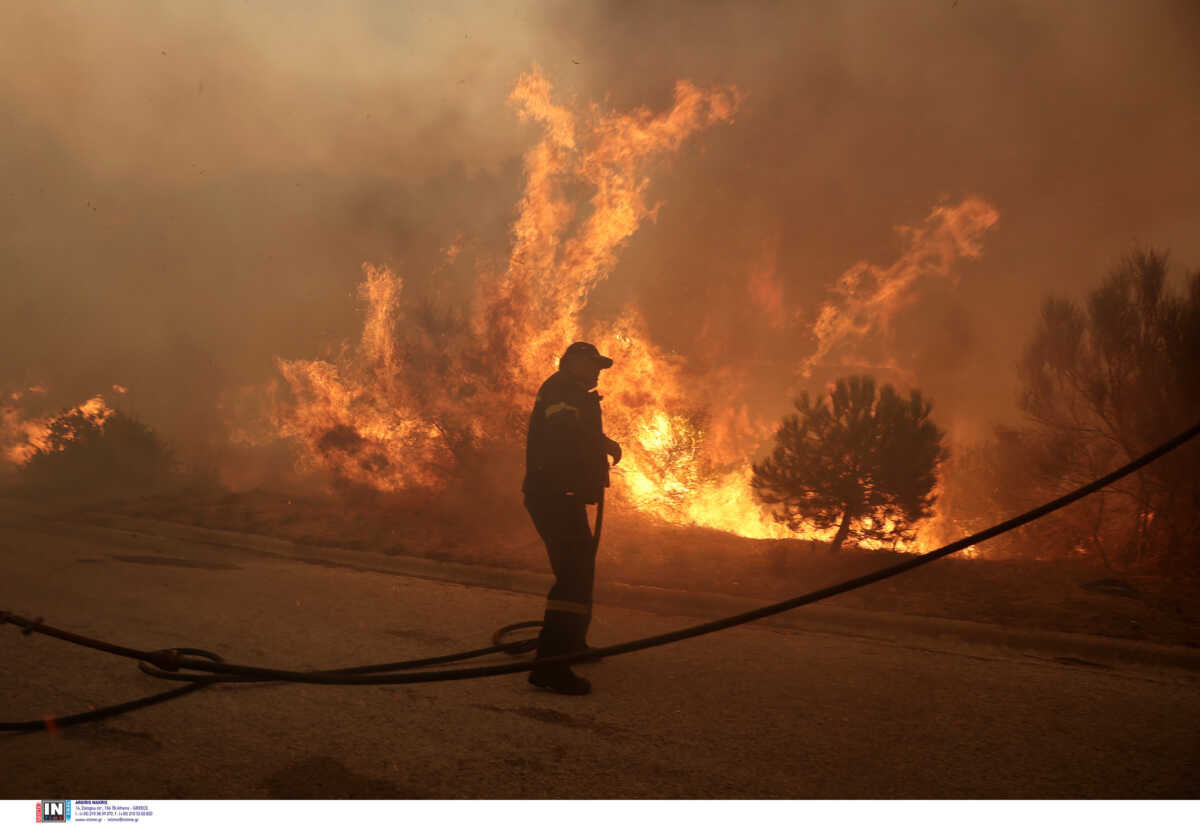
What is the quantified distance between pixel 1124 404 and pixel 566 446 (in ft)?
40.4

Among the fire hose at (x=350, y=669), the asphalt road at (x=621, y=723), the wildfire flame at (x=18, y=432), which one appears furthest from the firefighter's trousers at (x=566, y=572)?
the wildfire flame at (x=18, y=432)

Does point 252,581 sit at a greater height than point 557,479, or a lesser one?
lesser

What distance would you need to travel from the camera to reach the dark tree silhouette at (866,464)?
34.9 ft

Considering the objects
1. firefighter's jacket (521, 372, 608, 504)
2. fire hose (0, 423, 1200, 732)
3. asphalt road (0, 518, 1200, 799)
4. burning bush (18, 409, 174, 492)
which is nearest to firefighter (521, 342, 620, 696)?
firefighter's jacket (521, 372, 608, 504)

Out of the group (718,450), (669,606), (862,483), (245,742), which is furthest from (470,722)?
(718,450)

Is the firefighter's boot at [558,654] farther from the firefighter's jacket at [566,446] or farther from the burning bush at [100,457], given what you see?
the burning bush at [100,457]

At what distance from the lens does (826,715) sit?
11.7ft

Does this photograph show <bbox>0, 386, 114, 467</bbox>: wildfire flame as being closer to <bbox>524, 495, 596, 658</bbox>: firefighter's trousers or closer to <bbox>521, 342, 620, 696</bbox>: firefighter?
<bbox>521, 342, 620, 696</bbox>: firefighter

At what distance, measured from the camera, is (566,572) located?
4164 mm

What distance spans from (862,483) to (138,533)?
11581mm

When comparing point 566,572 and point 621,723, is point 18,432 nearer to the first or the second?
point 566,572

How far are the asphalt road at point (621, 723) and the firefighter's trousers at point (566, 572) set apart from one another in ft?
1.00

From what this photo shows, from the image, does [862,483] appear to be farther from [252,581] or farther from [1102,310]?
[252,581]

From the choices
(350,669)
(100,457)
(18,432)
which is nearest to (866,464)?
(350,669)
